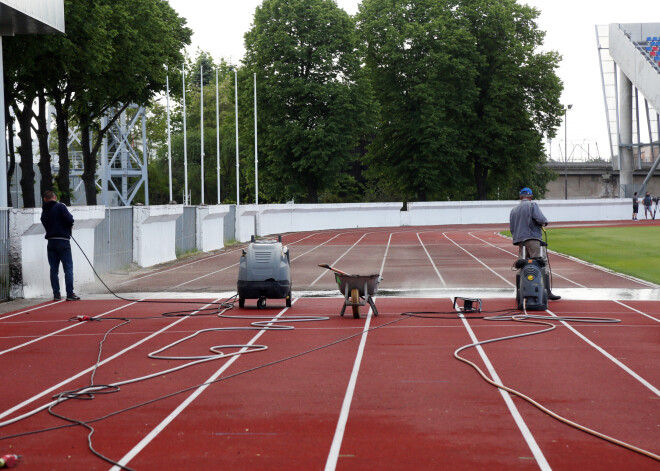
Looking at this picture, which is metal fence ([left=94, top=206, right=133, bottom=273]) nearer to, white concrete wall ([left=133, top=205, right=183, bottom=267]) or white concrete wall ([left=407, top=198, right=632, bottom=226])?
white concrete wall ([left=133, top=205, right=183, bottom=267])

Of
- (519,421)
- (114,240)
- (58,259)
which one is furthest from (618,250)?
(519,421)

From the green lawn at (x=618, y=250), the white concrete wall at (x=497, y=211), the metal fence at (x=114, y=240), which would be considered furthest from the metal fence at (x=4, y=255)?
the white concrete wall at (x=497, y=211)

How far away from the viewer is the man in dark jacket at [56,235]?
16.9 metres

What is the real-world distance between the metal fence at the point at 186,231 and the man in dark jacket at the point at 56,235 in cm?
1230

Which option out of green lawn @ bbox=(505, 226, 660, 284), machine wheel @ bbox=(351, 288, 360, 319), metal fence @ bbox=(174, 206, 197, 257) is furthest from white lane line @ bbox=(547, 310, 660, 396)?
metal fence @ bbox=(174, 206, 197, 257)

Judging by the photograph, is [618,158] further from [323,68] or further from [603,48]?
[323,68]

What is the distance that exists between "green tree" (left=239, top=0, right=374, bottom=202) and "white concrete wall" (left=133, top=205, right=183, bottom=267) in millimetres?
31488

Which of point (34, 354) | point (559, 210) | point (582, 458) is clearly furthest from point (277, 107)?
point (582, 458)

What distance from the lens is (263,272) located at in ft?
48.3

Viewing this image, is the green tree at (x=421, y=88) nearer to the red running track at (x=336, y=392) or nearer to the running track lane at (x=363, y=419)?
the red running track at (x=336, y=392)

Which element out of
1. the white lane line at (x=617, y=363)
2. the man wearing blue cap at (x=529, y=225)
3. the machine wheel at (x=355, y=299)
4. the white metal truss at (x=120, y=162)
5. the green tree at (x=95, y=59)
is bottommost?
the white lane line at (x=617, y=363)

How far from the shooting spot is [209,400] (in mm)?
8164

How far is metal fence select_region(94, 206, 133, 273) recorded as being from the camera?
21.9m

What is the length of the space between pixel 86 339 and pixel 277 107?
49.5 meters
